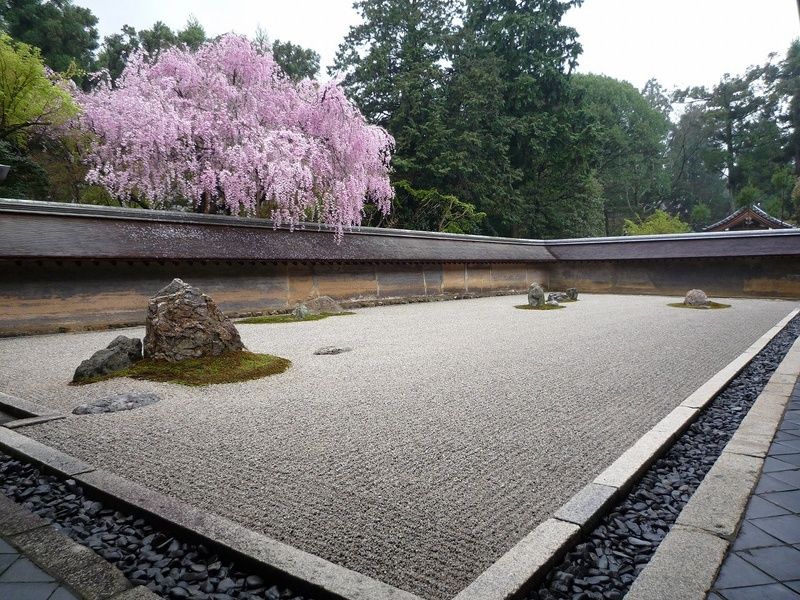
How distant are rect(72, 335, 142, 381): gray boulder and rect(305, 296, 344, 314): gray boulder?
6.45 m

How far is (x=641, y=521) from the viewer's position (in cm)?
217

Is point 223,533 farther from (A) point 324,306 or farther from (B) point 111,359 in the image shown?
(A) point 324,306

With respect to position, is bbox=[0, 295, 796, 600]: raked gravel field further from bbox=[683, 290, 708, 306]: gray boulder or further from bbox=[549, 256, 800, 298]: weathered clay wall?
bbox=[549, 256, 800, 298]: weathered clay wall

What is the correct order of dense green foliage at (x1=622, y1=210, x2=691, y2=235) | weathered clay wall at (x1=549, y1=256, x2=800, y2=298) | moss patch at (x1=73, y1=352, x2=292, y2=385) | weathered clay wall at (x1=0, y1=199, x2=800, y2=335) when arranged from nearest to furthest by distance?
1. moss patch at (x1=73, y1=352, x2=292, y2=385)
2. weathered clay wall at (x1=0, y1=199, x2=800, y2=335)
3. weathered clay wall at (x1=549, y1=256, x2=800, y2=298)
4. dense green foliage at (x1=622, y1=210, x2=691, y2=235)

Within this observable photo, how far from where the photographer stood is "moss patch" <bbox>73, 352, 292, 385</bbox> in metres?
4.73

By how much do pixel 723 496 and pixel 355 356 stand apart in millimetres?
4363

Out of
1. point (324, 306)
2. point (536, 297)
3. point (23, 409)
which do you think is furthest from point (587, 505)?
point (536, 297)

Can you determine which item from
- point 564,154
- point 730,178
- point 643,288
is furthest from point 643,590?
point 730,178

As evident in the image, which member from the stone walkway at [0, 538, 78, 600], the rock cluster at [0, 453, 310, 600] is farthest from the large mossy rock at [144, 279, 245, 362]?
the stone walkway at [0, 538, 78, 600]

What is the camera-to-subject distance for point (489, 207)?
23.3 m

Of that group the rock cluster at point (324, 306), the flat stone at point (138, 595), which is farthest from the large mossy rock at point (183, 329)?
the rock cluster at point (324, 306)

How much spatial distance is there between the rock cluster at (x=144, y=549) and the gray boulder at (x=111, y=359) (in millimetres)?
2410

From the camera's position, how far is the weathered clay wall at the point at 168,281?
8.29 meters

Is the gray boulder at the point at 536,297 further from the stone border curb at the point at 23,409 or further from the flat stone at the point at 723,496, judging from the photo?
the stone border curb at the point at 23,409
